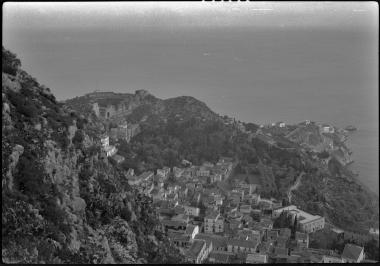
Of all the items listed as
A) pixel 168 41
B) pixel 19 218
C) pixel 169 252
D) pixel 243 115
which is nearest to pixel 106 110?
pixel 243 115

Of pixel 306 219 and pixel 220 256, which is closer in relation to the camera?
pixel 220 256

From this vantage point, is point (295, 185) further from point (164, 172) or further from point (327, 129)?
point (327, 129)

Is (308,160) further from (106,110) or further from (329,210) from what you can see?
(106,110)

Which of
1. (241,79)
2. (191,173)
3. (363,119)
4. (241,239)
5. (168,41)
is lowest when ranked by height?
(241,239)

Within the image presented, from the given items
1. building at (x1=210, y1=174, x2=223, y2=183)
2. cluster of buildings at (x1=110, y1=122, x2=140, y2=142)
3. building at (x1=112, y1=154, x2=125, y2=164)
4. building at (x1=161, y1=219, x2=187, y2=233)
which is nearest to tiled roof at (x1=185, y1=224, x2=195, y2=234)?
building at (x1=161, y1=219, x2=187, y2=233)

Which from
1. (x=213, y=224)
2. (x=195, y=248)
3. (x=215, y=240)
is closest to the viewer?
(x=195, y=248)

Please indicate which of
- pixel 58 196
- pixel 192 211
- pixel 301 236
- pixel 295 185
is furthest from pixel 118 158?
pixel 58 196

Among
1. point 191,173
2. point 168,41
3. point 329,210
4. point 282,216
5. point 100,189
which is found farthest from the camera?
point 168,41
